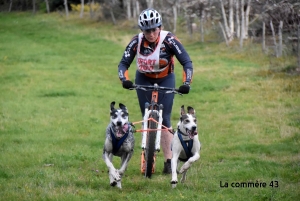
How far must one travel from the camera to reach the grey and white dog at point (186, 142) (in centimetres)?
751

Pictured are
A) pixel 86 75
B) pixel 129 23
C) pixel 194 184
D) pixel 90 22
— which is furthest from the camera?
pixel 90 22

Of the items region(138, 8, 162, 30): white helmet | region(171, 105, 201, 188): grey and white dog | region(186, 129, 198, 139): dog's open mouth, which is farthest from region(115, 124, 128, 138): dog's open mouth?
region(138, 8, 162, 30): white helmet

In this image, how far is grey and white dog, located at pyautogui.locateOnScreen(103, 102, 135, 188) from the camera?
750 cm

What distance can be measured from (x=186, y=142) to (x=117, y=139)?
2.87 ft

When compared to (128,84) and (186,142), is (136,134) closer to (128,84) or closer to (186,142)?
(128,84)

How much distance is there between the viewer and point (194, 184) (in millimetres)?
7906

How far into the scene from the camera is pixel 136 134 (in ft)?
42.2

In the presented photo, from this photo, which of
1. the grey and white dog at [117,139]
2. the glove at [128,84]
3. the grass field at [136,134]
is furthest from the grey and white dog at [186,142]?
the glove at [128,84]

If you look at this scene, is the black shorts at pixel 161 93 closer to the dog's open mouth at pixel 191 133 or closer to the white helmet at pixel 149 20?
the white helmet at pixel 149 20

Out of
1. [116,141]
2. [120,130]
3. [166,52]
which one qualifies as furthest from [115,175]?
[166,52]

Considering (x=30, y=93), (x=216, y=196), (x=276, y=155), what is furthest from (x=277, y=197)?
(x=30, y=93)

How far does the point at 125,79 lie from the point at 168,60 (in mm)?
648

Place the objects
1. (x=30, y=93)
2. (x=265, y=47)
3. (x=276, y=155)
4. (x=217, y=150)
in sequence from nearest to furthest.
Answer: (x=276, y=155) → (x=217, y=150) → (x=30, y=93) → (x=265, y=47)

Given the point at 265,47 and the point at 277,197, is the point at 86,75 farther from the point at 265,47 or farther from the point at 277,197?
the point at 277,197
